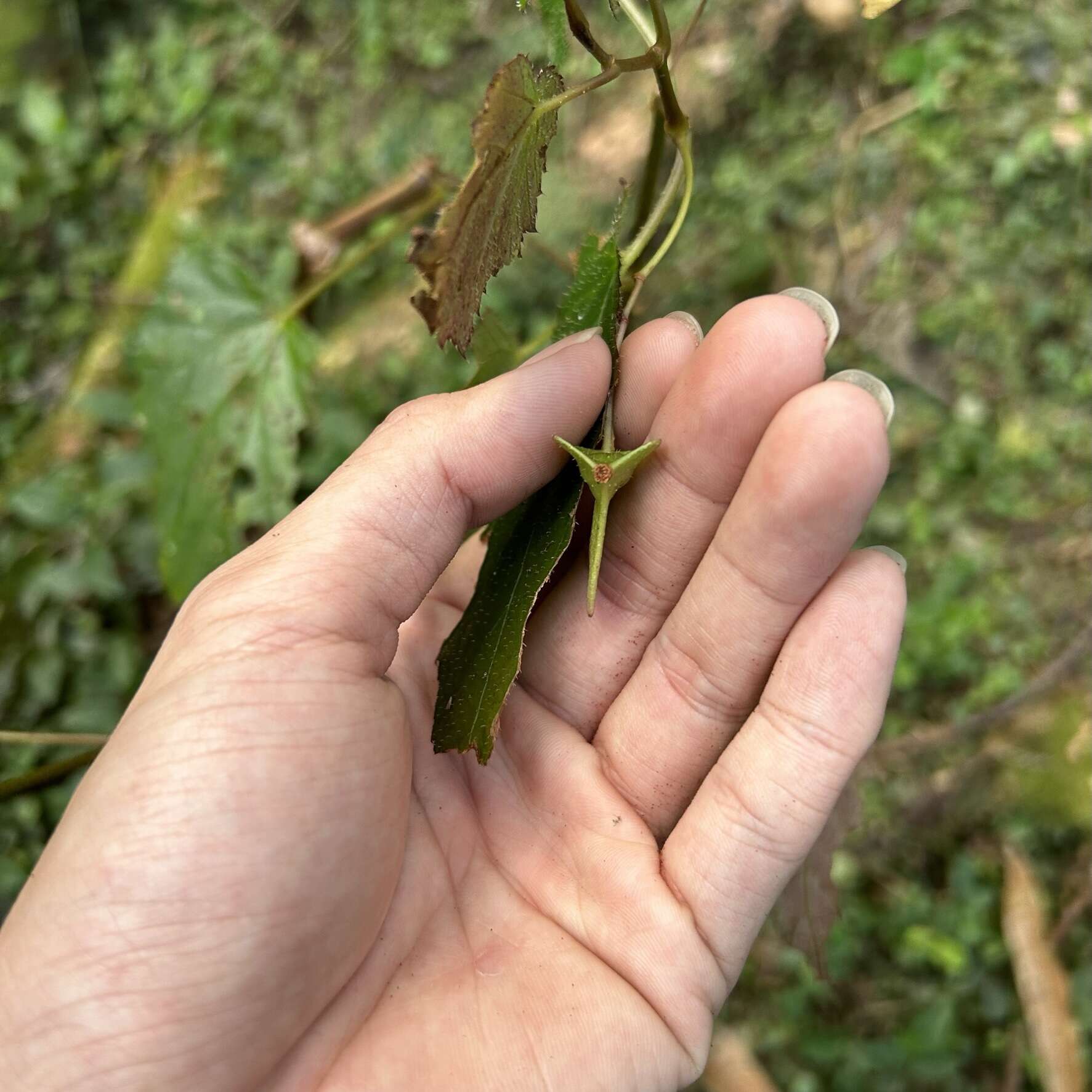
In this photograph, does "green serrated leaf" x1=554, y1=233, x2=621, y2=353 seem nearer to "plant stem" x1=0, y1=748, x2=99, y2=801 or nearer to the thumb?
the thumb

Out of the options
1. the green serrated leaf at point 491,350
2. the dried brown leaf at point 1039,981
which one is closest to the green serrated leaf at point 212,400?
the green serrated leaf at point 491,350

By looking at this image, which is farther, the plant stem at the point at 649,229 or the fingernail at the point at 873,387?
the plant stem at the point at 649,229

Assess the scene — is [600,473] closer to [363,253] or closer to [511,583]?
[511,583]

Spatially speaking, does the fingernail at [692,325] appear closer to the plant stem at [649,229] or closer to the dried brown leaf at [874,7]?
the plant stem at [649,229]

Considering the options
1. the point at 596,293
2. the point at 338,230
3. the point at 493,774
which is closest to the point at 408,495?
the point at 596,293

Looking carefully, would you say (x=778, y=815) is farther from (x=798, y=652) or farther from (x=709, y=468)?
(x=709, y=468)

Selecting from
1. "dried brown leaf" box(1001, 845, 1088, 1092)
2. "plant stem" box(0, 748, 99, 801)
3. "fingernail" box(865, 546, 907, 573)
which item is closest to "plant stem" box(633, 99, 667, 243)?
"fingernail" box(865, 546, 907, 573)
